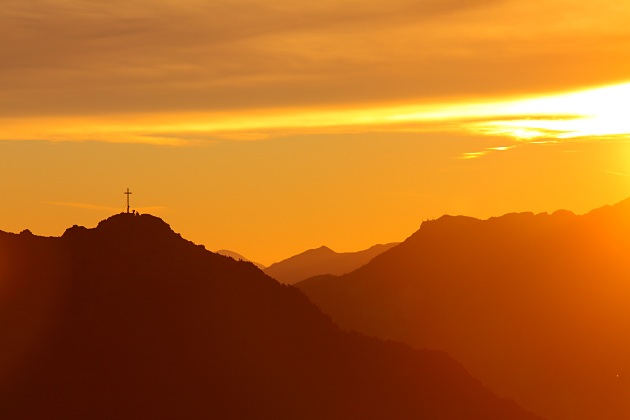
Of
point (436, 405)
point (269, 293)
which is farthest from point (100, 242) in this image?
point (436, 405)

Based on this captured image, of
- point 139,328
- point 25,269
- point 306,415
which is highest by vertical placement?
point 25,269

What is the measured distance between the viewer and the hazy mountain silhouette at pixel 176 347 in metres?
93.0

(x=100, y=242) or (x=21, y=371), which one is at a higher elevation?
(x=100, y=242)

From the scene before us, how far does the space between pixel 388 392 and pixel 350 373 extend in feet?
13.3

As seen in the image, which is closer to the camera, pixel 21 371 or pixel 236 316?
pixel 21 371

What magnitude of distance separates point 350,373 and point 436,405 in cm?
913

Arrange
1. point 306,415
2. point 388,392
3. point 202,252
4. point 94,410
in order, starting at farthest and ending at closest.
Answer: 1. point 202,252
2. point 388,392
3. point 306,415
4. point 94,410

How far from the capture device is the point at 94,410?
89375 mm

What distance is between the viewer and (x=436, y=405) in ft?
362

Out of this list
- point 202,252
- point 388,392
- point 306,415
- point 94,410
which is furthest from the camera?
point 202,252

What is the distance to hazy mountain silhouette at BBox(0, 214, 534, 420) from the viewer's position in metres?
93.0

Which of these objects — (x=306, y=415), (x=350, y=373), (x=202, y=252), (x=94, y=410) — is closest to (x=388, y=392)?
(x=350, y=373)

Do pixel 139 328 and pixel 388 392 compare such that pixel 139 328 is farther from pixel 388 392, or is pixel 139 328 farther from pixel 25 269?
pixel 388 392

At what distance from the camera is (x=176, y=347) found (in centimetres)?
10125
